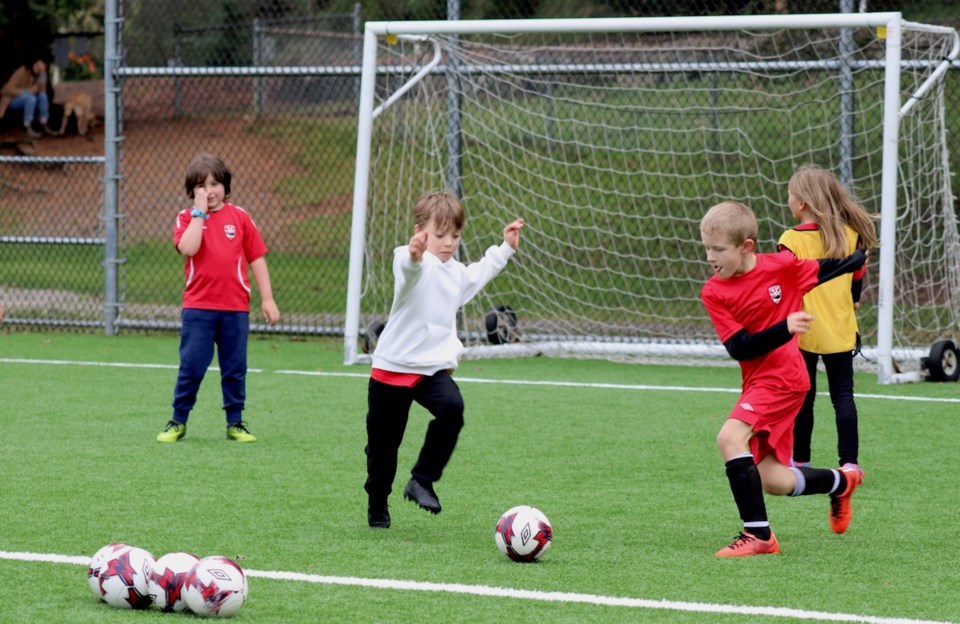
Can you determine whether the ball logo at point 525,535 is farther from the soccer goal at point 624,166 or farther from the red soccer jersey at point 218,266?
the soccer goal at point 624,166

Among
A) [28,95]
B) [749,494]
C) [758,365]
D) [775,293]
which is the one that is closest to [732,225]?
[775,293]

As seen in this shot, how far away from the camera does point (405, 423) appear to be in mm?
5215

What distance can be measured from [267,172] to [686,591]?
55.1 feet

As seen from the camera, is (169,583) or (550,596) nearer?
(169,583)

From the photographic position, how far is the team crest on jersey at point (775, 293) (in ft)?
16.0

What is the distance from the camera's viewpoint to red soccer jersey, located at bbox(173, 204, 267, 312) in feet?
23.9

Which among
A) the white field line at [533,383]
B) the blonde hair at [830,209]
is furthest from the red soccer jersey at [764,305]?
the white field line at [533,383]

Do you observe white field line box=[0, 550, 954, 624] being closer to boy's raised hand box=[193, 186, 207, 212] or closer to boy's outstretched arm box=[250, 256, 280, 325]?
boy's outstretched arm box=[250, 256, 280, 325]

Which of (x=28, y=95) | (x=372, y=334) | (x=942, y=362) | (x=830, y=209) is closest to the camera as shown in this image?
(x=830, y=209)

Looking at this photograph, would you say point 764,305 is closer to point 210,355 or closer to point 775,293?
point 775,293

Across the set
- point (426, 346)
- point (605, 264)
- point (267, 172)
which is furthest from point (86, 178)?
point (426, 346)

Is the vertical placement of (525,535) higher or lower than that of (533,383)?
higher

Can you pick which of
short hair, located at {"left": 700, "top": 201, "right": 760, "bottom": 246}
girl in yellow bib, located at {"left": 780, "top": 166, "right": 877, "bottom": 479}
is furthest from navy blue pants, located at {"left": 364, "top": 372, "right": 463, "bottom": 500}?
girl in yellow bib, located at {"left": 780, "top": 166, "right": 877, "bottom": 479}

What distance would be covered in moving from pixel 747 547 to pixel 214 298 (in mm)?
3636
